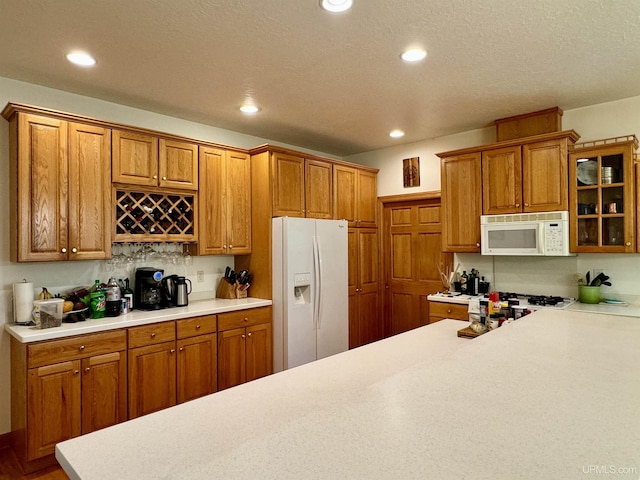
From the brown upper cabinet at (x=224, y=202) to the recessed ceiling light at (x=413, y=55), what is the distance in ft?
6.45

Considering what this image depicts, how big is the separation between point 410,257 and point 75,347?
3665 millimetres

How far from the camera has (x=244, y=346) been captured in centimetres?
353

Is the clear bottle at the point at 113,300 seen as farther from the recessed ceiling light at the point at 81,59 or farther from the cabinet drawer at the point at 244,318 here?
the recessed ceiling light at the point at 81,59

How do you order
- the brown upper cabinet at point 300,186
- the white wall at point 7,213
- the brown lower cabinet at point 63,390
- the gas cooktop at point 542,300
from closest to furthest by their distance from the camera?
the brown lower cabinet at point 63,390 < the white wall at point 7,213 < the gas cooktop at point 542,300 < the brown upper cabinet at point 300,186

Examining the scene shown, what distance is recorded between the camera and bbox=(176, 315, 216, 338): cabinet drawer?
3115 mm

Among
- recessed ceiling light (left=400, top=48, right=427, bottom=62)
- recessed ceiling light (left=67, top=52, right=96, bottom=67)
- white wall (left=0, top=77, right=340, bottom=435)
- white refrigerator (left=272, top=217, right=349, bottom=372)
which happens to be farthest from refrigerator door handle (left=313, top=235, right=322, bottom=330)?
recessed ceiling light (left=67, top=52, right=96, bottom=67)

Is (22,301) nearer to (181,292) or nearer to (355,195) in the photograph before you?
(181,292)

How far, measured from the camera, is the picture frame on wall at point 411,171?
4.71 meters

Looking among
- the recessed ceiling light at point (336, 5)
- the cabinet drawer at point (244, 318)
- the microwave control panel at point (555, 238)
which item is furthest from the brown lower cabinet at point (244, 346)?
the microwave control panel at point (555, 238)

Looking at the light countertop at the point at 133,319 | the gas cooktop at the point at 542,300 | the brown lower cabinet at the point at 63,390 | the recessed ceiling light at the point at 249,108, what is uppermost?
the recessed ceiling light at the point at 249,108

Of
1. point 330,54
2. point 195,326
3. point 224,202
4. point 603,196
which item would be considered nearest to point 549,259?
point 603,196

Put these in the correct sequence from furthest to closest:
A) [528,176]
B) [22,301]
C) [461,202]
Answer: [461,202] < [528,176] < [22,301]

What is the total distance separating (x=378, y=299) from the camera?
5.03m

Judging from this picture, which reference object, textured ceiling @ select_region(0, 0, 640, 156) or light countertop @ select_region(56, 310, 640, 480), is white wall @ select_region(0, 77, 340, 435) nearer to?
textured ceiling @ select_region(0, 0, 640, 156)
